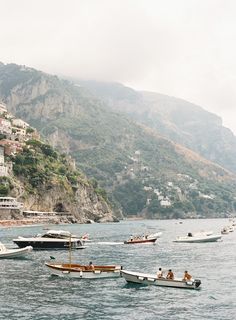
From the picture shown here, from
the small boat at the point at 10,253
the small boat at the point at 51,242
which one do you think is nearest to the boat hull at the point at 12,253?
the small boat at the point at 10,253

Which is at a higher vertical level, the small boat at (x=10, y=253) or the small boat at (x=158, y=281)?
the small boat at (x=10, y=253)

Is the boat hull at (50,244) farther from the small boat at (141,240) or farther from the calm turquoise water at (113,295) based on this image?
the small boat at (141,240)

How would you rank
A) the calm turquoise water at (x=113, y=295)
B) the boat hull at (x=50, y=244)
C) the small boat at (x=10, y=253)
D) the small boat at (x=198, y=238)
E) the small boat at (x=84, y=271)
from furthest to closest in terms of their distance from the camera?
the small boat at (x=198, y=238)
the boat hull at (x=50, y=244)
the small boat at (x=10, y=253)
the small boat at (x=84, y=271)
the calm turquoise water at (x=113, y=295)

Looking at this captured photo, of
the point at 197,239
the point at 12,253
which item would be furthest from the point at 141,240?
the point at 12,253

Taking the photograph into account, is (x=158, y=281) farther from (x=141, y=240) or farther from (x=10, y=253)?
(x=141, y=240)

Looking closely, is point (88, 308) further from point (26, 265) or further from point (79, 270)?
point (26, 265)

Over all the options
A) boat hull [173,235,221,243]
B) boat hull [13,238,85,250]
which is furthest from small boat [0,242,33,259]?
boat hull [173,235,221,243]

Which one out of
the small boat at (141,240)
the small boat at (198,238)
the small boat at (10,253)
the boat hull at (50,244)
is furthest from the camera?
the small boat at (198,238)

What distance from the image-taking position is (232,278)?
216 ft

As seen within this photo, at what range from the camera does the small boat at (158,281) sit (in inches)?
2234

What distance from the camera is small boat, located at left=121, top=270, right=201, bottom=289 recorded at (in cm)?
5675

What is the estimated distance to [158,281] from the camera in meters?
58.4

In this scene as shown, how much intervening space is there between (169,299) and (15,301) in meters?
15.7

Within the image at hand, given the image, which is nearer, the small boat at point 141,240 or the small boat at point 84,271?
the small boat at point 84,271
